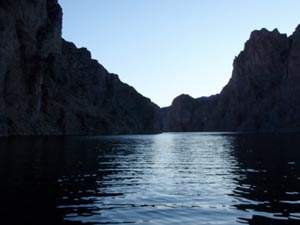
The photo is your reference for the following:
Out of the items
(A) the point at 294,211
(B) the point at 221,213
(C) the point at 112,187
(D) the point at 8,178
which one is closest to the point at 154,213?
(B) the point at 221,213

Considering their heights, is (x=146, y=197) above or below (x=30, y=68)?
below

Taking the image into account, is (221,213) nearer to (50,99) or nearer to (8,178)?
(8,178)

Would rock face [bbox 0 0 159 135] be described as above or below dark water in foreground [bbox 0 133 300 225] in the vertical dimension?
above

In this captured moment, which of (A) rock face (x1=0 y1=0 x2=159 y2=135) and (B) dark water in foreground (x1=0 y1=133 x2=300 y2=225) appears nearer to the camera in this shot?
(B) dark water in foreground (x1=0 y1=133 x2=300 y2=225)

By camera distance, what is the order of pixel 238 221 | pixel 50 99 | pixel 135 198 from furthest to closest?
pixel 50 99 → pixel 135 198 → pixel 238 221

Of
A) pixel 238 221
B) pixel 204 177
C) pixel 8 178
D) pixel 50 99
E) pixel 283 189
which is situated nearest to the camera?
pixel 238 221

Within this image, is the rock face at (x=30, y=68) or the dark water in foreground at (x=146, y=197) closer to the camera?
the dark water in foreground at (x=146, y=197)

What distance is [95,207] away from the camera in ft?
61.5

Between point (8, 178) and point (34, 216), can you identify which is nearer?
point (34, 216)

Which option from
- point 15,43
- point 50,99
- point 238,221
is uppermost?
point 15,43

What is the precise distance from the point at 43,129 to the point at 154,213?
13860 cm

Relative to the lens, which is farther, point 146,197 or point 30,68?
point 30,68

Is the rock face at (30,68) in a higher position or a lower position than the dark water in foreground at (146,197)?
higher

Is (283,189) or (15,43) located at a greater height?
(15,43)
